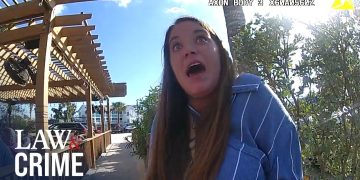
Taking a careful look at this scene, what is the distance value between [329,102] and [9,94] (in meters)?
13.7

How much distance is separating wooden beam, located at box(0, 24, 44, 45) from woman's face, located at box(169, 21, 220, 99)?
14.6 ft

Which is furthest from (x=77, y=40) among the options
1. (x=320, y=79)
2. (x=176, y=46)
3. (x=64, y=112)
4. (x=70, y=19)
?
(x=64, y=112)

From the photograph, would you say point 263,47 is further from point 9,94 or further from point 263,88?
point 9,94

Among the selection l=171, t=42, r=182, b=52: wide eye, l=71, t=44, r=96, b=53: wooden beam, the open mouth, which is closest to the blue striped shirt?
the open mouth

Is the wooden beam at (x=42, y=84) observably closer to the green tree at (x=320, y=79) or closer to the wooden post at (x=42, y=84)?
the wooden post at (x=42, y=84)

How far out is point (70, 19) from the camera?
5.55m

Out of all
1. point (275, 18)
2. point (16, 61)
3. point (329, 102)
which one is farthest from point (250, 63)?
point (16, 61)

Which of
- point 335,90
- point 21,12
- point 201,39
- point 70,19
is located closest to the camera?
point 201,39

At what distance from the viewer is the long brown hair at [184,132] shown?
992 mm

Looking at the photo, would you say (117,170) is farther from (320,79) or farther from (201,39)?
(201,39)

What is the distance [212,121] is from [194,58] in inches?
7.1

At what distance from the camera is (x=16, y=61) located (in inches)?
271

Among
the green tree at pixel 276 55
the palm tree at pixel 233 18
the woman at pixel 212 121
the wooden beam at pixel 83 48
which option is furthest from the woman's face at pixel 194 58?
the wooden beam at pixel 83 48

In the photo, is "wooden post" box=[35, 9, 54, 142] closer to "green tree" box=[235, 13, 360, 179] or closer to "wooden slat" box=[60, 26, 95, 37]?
"wooden slat" box=[60, 26, 95, 37]
